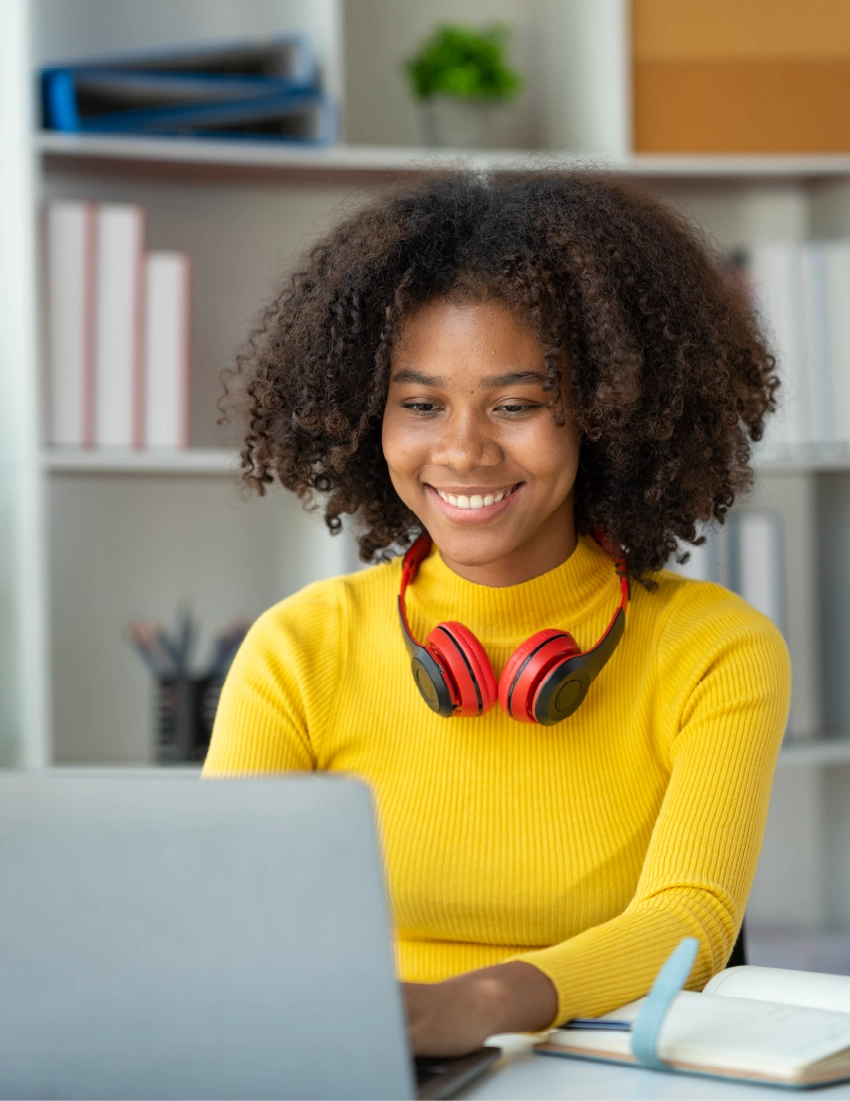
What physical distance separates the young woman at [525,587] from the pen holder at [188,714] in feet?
2.98

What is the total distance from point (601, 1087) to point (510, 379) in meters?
0.70

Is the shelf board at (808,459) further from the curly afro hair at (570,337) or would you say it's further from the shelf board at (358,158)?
the curly afro hair at (570,337)

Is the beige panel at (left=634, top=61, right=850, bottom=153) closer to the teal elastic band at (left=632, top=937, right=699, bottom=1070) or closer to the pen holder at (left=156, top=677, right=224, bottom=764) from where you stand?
the pen holder at (left=156, top=677, right=224, bottom=764)

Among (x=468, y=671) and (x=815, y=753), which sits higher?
(x=468, y=671)

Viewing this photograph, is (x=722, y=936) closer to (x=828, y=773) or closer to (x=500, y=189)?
(x=500, y=189)

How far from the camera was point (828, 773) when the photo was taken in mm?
2791

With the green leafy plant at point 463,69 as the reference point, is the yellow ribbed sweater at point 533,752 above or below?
below

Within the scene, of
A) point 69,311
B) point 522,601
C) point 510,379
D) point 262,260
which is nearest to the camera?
point 510,379

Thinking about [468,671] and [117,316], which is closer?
[468,671]

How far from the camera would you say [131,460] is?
7.55 feet

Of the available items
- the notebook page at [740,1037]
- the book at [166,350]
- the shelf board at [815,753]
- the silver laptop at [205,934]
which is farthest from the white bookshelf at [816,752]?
the silver laptop at [205,934]

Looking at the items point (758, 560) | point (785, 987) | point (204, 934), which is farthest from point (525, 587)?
point (758, 560)

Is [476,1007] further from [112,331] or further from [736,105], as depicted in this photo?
[736,105]

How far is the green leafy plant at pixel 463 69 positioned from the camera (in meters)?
2.44
